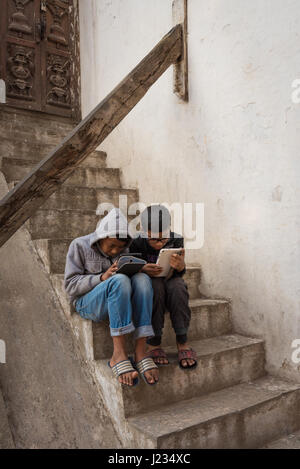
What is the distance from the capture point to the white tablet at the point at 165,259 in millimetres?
2270

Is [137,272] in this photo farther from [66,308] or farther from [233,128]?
[233,128]

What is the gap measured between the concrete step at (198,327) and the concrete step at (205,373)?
55 millimetres

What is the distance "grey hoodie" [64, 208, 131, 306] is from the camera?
7.27 feet

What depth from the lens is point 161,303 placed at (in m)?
2.28

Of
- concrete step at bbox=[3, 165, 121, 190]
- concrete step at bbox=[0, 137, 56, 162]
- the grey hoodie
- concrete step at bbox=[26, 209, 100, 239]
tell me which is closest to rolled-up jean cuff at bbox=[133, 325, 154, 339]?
the grey hoodie

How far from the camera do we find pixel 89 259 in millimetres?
2293

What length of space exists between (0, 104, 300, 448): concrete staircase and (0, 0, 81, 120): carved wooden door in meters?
1.55

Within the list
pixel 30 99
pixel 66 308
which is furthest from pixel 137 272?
pixel 30 99

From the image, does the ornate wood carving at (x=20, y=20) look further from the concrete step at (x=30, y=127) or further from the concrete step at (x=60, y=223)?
the concrete step at (x=60, y=223)

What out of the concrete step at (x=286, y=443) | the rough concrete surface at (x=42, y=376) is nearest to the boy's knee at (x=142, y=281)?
the rough concrete surface at (x=42, y=376)

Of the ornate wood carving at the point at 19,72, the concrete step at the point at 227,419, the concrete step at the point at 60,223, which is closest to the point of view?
the concrete step at the point at 227,419

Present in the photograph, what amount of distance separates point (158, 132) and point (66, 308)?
74.0 inches

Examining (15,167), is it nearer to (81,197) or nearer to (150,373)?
(81,197)

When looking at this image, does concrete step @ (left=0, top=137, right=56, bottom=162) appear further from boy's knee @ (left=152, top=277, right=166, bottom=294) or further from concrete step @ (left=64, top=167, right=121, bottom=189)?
boy's knee @ (left=152, top=277, right=166, bottom=294)
